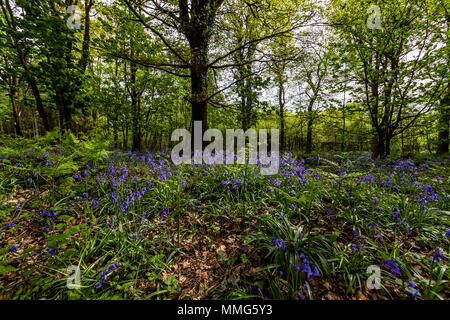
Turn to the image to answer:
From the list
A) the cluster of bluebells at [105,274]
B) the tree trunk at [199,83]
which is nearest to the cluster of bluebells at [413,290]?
the cluster of bluebells at [105,274]

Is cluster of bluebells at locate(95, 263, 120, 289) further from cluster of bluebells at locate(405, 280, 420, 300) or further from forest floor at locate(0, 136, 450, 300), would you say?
cluster of bluebells at locate(405, 280, 420, 300)

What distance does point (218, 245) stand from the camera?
7.07ft

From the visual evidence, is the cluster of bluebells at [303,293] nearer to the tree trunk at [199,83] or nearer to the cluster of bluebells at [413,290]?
the cluster of bluebells at [413,290]

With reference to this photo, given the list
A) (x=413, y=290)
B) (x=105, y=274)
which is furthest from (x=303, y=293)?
(x=105, y=274)

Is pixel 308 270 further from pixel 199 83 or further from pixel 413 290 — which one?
pixel 199 83

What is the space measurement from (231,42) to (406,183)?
6.53m

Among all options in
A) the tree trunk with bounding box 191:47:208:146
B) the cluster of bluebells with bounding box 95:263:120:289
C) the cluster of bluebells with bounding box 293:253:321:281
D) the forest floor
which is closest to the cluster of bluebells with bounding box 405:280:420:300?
the forest floor

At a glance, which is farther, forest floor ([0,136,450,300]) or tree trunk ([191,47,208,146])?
tree trunk ([191,47,208,146])

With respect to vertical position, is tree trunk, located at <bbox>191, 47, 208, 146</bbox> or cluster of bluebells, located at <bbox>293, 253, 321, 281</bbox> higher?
tree trunk, located at <bbox>191, 47, 208, 146</bbox>

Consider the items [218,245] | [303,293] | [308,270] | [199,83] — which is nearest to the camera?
[308,270]

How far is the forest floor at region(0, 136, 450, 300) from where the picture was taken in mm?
1458

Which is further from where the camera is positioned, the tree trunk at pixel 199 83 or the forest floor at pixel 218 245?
the tree trunk at pixel 199 83

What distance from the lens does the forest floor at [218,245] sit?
57.4 inches
